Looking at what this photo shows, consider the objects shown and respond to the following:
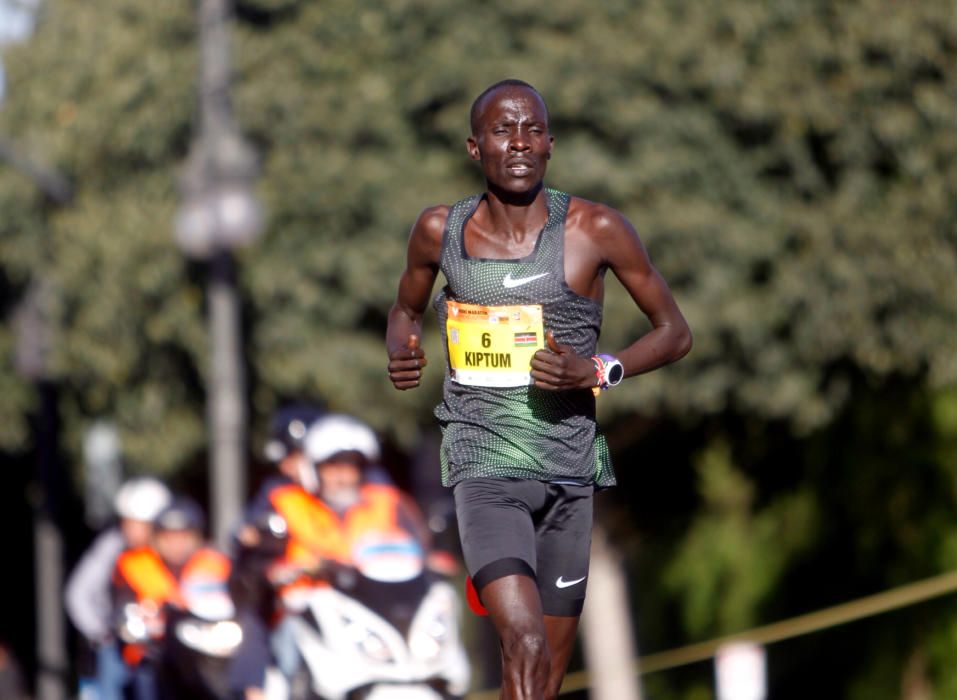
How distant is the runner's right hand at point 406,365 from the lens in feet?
20.1

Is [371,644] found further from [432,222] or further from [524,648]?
[524,648]

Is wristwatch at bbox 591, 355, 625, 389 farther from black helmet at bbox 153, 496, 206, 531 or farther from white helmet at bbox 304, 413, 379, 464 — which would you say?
black helmet at bbox 153, 496, 206, 531

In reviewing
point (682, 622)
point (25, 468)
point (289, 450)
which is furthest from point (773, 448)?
point (25, 468)

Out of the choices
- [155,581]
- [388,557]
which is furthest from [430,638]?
[155,581]

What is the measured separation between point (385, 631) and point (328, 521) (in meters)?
0.86

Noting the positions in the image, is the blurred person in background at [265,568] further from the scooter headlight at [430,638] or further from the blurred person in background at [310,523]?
the scooter headlight at [430,638]

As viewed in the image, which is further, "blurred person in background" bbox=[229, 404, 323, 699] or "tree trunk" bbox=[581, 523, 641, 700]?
"tree trunk" bbox=[581, 523, 641, 700]

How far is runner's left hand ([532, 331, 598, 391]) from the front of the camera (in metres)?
5.68

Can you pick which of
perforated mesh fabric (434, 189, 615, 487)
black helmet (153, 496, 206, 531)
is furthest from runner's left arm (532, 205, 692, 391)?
black helmet (153, 496, 206, 531)

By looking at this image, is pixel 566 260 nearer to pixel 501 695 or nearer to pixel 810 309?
pixel 501 695

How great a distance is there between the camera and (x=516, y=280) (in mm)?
5945

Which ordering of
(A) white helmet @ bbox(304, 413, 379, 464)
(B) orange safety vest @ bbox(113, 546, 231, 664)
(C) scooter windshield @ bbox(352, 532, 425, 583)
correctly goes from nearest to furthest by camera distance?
(C) scooter windshield @ bbox(352, 532, 425, 583) < (A) white helmet @ bbox(304, 413, 379, 464) < (B) orange safety vest @ bbox(113, 546, 231, 664)

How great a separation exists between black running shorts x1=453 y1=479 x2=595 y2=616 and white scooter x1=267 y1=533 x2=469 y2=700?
265cm

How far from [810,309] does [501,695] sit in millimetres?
12076
